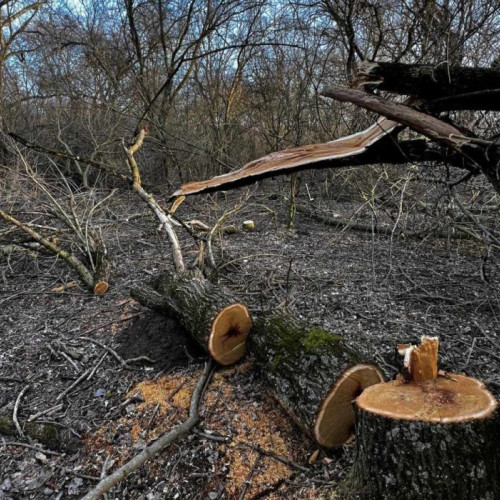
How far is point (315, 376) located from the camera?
227cm

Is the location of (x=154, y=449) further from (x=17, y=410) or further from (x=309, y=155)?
(x=309, y=155)

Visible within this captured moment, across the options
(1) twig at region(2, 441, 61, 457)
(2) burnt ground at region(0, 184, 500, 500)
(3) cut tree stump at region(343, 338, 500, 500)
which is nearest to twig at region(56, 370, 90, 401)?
(2) burnt ground at region(0, 184, 500, 500)

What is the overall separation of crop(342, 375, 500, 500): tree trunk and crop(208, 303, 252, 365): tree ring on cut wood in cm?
141

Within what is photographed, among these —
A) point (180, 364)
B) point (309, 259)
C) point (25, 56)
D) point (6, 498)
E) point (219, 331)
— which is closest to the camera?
point (6, 498)

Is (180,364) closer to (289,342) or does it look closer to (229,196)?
(289,342)

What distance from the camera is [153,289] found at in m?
3.98

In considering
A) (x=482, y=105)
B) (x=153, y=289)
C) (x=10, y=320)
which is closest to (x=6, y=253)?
(x=10, y=320)

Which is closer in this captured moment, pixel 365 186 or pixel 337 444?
pixel 337 444

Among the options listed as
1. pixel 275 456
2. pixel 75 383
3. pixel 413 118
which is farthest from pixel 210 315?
pixel 413 118

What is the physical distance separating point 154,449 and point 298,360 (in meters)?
0.96

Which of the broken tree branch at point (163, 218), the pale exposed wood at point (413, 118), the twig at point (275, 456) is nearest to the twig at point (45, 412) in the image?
the twig at point (275, 456)

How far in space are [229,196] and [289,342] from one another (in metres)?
6.88

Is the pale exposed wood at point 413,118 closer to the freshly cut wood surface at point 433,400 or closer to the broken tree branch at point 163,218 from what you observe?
the freshly cut wood surface at point 433,400

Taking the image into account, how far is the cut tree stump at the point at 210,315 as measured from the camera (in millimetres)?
2885
